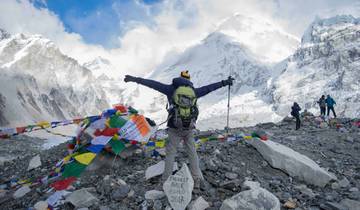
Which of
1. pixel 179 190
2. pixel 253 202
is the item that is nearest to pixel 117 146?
pixel 179 190

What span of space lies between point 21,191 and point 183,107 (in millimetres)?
4600

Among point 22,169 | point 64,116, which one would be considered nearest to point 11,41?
point 64,116

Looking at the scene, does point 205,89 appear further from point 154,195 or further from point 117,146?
point 117,146

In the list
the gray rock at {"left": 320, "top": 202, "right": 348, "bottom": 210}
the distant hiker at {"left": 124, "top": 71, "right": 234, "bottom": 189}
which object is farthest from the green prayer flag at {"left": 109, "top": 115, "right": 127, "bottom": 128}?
the gray rock at {"left": 320, "top": 202, "right": 348, "bottom": 210}

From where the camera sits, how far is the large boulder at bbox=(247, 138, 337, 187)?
8.50 m

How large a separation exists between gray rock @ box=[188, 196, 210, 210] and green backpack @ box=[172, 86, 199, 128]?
5.25ft

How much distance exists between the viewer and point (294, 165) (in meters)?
8.84

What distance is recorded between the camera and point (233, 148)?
1046cm

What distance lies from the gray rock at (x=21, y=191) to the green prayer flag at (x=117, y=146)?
7.51 ft

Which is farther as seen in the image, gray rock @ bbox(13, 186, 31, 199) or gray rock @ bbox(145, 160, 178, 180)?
gray rock @ bbox(13, 186, 31, 199)

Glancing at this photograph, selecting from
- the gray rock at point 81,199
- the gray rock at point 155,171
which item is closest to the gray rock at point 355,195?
the gray rock at point 155,171

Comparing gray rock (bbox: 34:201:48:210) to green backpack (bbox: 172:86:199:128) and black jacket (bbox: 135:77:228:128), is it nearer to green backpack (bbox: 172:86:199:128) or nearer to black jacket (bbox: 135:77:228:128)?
black jacket (bbox: 135:77:228:128)

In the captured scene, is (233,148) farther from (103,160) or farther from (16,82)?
(16,82)

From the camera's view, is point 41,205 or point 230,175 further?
point 230,175
